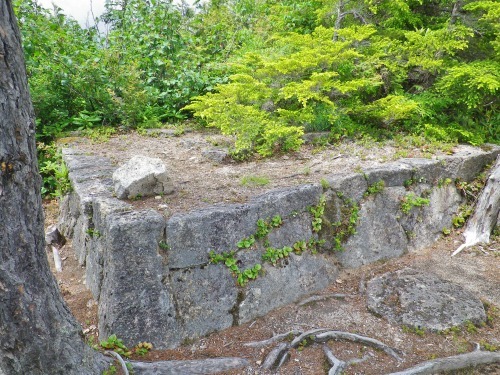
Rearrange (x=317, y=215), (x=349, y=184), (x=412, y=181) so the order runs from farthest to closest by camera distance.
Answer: (x=412, y=181), (x=349, y=184), (x=317, y=215)

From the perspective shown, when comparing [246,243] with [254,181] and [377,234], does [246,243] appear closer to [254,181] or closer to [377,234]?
[254,181]

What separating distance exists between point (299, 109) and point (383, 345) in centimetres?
398

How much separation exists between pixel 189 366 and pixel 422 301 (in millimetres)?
2614

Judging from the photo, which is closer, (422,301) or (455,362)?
(455,362)

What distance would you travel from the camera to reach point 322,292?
179 inches

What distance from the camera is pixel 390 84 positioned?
22.9 feet

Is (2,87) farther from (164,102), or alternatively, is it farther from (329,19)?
(329,19)

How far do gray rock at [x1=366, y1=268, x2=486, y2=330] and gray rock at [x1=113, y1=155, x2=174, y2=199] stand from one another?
270 centimetres

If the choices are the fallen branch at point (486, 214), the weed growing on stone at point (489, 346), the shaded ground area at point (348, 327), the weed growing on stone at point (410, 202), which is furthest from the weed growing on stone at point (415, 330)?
the fallen branch at point (486, 214)

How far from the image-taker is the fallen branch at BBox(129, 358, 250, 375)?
324 cm

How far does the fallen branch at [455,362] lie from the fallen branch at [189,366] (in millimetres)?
1406

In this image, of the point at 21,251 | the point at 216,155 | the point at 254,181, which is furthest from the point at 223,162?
the point at 21,251

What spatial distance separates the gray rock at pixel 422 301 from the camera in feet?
13.4

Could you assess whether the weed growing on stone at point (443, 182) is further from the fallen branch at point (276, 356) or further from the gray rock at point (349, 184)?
Answer: the fallen branch at point (276, 356)
